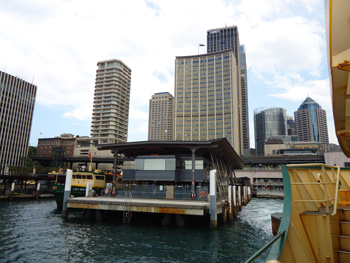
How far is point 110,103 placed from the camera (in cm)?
14738

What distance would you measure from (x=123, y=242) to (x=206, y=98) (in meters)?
156

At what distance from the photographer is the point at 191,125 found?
166 m

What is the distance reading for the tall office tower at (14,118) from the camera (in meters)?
130

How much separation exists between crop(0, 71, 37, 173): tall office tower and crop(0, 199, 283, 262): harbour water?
126174 millimetres

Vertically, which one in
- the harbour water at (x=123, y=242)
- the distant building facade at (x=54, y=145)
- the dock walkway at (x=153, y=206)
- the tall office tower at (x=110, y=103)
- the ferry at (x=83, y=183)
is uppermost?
the tall office tower at (x=110, y=103)

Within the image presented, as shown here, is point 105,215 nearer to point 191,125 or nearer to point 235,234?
point 235,234

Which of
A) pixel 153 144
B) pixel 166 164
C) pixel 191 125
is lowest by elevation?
pixel 166 164

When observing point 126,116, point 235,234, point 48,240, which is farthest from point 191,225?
point 126,116

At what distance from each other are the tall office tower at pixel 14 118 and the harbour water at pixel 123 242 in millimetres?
126174

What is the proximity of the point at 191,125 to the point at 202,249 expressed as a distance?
150487mm

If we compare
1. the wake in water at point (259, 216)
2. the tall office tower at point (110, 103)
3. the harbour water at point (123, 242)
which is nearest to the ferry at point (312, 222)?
the harbour water at point (123, 242)

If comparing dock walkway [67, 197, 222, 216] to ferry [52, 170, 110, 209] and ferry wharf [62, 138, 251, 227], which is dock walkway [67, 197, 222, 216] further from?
ferry [52, 170, 110, 209]

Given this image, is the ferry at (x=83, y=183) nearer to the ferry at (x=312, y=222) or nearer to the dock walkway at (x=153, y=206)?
the dock walkway at (x=153, y=206)

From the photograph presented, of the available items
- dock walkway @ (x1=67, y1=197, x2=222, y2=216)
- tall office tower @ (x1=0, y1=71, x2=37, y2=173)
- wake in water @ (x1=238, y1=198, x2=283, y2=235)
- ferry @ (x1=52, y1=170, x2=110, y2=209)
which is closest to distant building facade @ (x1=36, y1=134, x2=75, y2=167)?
tall office tower @ (x1=0, y1=71, x2=37, y2=173)
